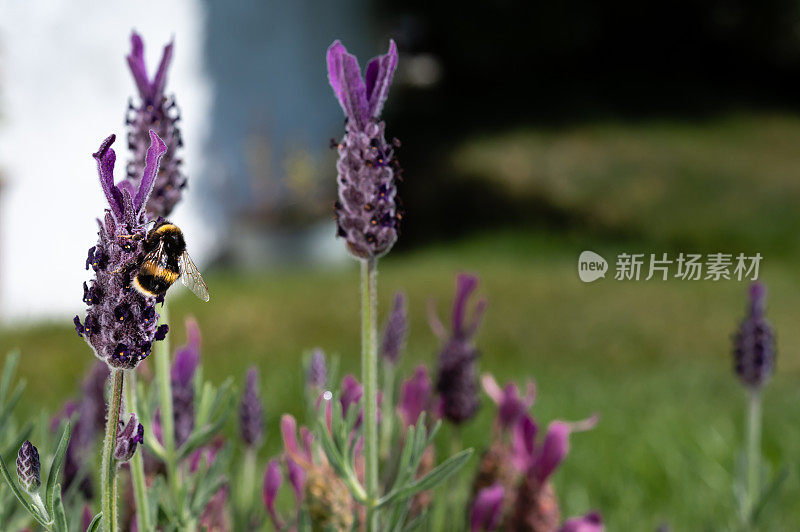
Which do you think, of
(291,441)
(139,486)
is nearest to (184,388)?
(291,441)

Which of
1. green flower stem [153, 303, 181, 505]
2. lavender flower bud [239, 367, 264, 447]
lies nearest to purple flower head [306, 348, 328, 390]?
lavender flower bud [239, 367, 264, 447]

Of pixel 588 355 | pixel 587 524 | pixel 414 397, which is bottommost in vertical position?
pixel 588 355

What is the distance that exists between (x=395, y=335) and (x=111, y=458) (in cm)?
65

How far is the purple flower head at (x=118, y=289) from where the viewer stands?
23.7 inches

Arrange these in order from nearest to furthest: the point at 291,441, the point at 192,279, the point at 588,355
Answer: the point at 192,279 < the point at 291,441 < the point at 588,355

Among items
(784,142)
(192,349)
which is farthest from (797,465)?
(784,142)

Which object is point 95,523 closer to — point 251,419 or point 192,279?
point 192,279

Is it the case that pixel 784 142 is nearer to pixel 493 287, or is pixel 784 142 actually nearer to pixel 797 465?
pixel 493 287

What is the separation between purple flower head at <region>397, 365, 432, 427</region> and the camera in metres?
1.21

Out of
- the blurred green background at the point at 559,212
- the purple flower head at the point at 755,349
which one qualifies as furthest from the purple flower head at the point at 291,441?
the blurred green background at the point at 559,212

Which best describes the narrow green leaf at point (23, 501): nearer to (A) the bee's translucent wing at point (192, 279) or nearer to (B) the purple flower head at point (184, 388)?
(A) the bee's translucent wing at point (192, 279)

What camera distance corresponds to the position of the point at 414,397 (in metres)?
1.22

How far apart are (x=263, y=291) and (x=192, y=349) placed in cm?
484

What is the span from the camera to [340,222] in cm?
76
